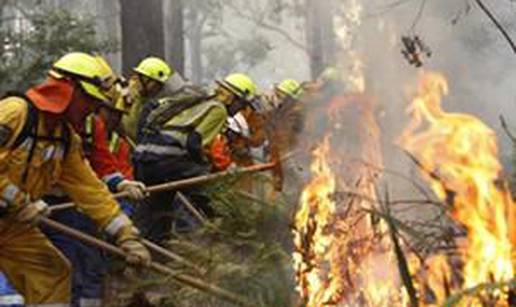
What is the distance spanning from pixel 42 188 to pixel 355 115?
2.00 metres

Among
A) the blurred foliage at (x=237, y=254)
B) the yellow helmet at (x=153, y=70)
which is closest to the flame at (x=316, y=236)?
the blurred foliage at (x=237, y=254)

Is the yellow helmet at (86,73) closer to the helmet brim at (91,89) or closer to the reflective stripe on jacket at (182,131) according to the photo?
the helmet brim at (91,89)

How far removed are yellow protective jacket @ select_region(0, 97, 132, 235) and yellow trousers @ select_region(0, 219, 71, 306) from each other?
0.24 m

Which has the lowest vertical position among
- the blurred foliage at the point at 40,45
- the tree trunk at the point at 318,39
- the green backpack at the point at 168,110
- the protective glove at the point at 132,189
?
the protective glove at the point at 132,189

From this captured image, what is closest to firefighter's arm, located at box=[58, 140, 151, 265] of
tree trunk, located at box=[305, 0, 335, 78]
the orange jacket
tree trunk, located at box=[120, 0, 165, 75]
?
the orange jacket

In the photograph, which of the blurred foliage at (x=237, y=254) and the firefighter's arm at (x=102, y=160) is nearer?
the blurred foliage at (x=237, y=254)

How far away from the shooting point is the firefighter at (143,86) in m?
9.23

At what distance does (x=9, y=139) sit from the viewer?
5.42 m

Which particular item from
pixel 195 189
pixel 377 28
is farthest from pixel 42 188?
pixel 195 189

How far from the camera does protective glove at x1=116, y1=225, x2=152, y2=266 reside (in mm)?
6117

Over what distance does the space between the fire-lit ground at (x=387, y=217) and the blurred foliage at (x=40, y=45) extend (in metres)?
6.99

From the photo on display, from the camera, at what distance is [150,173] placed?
905cm

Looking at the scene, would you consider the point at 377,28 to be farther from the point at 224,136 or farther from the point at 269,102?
the point at 269,102

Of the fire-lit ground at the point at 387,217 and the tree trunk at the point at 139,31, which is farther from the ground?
the tree trunk at the point at 139,31
